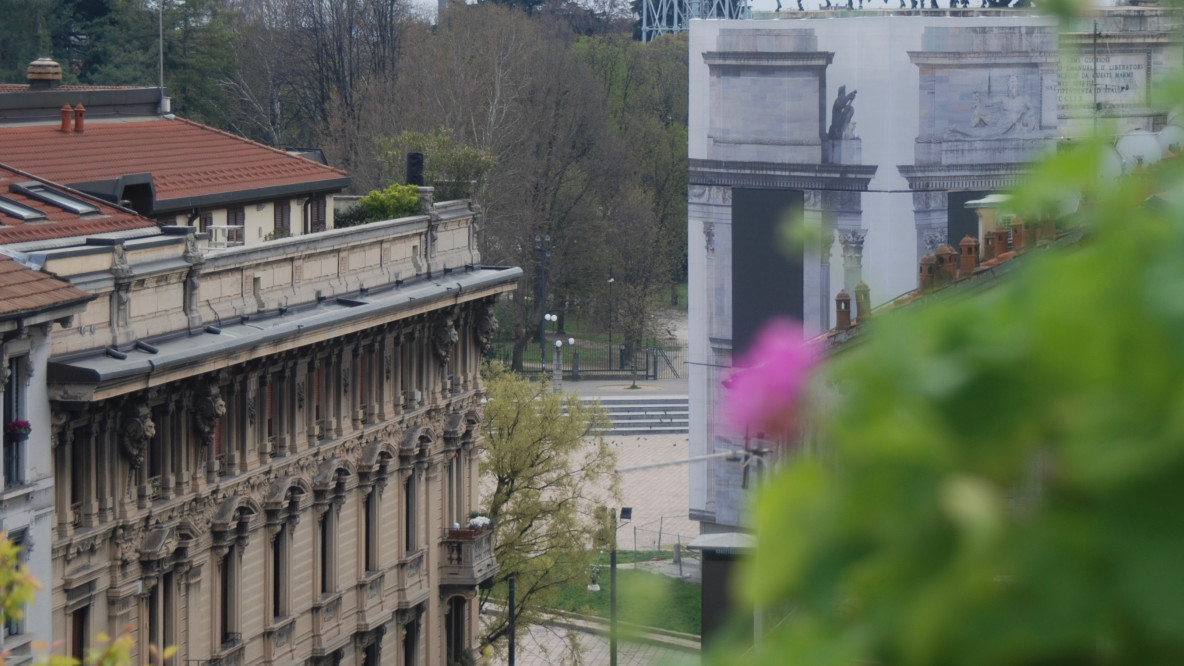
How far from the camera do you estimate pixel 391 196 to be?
1435 inches

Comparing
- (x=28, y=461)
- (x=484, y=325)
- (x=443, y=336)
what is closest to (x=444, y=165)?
(x=484, y=325)

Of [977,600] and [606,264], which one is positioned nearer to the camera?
[977,600]

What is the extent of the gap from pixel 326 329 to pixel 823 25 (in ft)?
86.1

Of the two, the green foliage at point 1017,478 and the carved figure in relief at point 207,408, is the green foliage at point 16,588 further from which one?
the carved figure in relief at point 207,408

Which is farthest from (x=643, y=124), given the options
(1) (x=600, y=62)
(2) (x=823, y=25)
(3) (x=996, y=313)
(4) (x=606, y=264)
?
(3) (x=996, y=313)

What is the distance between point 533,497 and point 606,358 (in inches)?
1844

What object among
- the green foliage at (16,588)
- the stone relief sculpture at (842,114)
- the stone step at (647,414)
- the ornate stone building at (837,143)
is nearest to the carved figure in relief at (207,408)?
the green foliage at (16,588)

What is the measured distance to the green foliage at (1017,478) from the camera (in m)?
1.57

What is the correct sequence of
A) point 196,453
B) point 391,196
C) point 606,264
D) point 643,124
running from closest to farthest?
1. point 196,453
2. point 391,196
3. point 606,264
4. point 643,124

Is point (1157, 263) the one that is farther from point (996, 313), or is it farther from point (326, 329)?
point (326, 329)

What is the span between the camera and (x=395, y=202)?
120 feet

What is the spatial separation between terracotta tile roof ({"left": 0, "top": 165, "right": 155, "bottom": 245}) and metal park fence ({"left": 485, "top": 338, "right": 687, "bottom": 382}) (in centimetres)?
5760

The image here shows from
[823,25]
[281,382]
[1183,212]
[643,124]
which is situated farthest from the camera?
[643,124]

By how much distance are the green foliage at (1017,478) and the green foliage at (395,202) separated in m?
34.7
